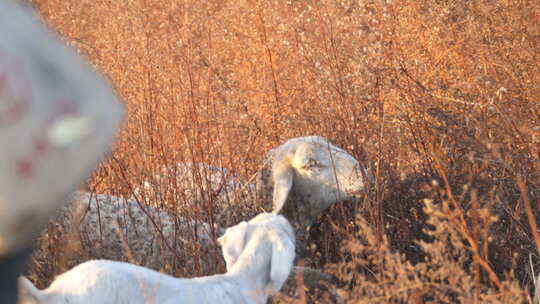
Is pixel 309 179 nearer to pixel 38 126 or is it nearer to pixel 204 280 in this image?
pixel 204 280

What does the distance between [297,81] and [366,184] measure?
137cm

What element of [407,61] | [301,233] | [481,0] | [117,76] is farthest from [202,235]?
[481,0]

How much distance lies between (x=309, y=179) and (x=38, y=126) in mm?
3164

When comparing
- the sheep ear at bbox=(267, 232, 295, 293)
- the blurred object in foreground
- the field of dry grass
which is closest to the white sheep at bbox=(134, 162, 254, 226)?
the field of dry grass

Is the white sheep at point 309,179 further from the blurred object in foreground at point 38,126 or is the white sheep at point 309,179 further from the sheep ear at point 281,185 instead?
the blurred object in foreground at point 38,126

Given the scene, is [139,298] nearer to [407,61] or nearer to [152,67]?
[152,67]

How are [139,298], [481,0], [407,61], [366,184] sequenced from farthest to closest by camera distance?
[481,0]
[407,61]
[366,184]
[139,298]

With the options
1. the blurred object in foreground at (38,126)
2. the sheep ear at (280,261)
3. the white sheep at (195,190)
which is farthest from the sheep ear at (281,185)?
the blurred object in foreground at (38,126)

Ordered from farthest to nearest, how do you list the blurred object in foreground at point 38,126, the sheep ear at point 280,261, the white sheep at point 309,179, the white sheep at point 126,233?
the white sheep at point 309,179 < the white sheep at point 126,233 < the sheep ear at point 280,261 < the blurred object in foreground at point 38,126

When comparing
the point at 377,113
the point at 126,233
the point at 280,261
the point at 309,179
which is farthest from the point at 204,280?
the point at 377,113

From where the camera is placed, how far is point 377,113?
4.34m

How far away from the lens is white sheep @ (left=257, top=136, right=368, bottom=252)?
3.71 meters

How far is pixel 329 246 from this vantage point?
145 inches

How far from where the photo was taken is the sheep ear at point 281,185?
149 inches
